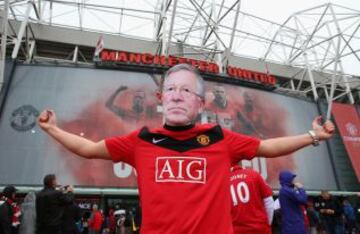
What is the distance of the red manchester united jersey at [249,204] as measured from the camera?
4.50 meters

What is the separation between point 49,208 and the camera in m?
6.23

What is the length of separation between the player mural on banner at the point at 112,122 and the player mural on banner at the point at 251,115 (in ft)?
10.1

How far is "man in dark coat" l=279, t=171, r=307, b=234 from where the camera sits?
5.36 meters

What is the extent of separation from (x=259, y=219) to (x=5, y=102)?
1564 centimetres

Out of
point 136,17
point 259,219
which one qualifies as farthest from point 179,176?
point 136,17

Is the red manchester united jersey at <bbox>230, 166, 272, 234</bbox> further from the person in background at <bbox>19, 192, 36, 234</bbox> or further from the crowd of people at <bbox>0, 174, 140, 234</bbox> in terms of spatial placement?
the person in background at <bbox>19, 192, 36, 234</bbox>

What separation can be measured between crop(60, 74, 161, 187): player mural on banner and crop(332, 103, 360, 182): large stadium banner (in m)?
11.9

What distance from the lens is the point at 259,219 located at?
4.55 meters

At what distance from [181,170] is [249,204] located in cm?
259

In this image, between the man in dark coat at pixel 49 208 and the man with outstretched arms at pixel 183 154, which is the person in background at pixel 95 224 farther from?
the man with outstretched arms at pixel 183 154

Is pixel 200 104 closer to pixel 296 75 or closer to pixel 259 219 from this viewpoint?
pixel 259 219

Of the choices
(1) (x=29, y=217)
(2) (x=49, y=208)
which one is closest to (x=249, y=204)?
(2) (x=49, y=208)

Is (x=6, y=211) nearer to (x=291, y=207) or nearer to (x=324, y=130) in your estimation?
(x=291, y=207)

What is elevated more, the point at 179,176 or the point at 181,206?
the point at 179,176
